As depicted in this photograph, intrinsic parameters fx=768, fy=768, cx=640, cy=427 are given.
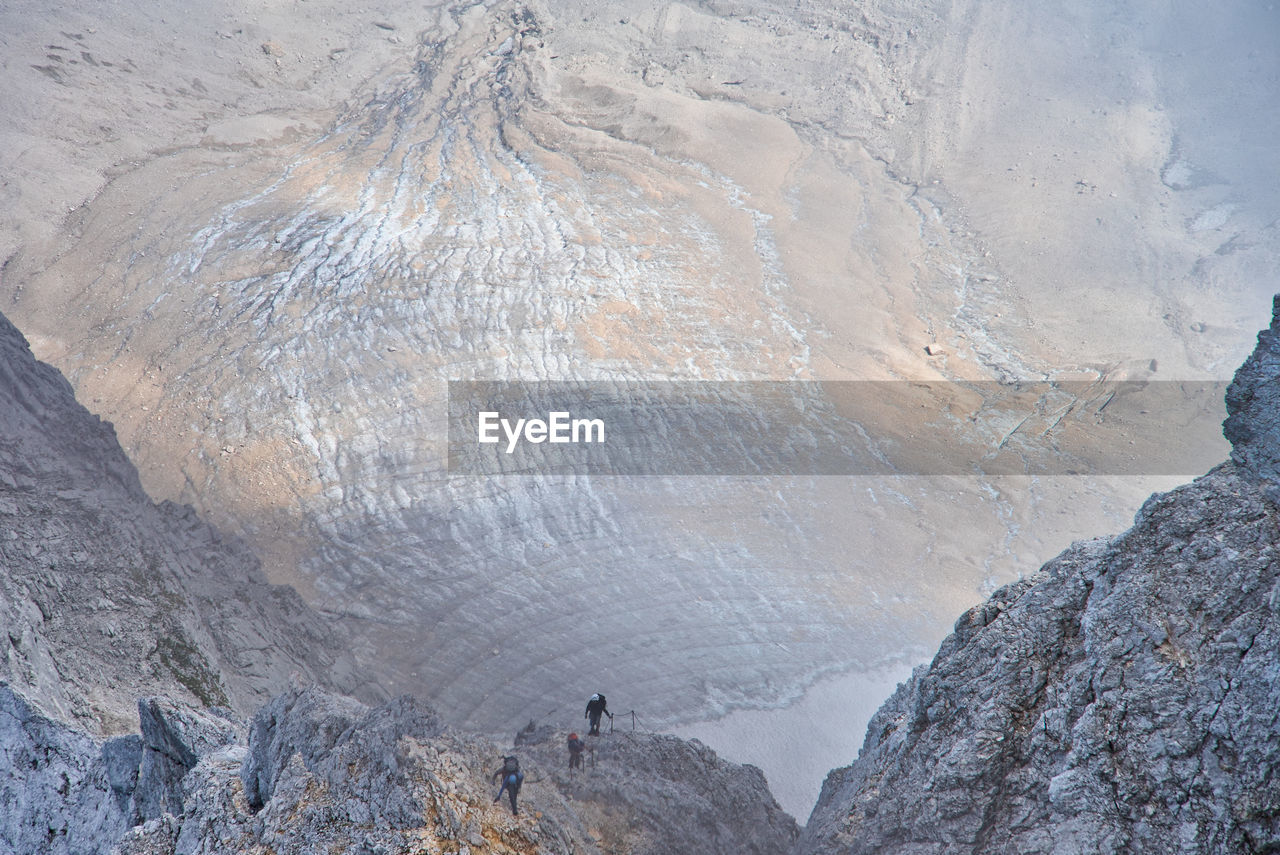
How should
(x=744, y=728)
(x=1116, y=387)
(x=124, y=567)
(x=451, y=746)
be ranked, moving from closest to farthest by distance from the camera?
(x=451, y=746) < (x=124, y=567) < (x=744, y=728) < (x=1116, y=387)

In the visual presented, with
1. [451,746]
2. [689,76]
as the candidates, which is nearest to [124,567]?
[451,746]

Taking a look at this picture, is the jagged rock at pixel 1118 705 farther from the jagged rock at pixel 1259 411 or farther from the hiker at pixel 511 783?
the hiker at pixel 511 783

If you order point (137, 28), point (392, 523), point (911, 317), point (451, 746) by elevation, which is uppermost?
point (137, 28)

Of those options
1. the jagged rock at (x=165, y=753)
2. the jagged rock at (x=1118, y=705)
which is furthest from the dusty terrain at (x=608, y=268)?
the jagged rock at (x=1118, y=705)

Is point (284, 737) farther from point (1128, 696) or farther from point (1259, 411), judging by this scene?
point (1259, 411)

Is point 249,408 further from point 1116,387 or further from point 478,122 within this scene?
point 1116,387

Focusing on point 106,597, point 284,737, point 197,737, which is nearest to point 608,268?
point 106,597
